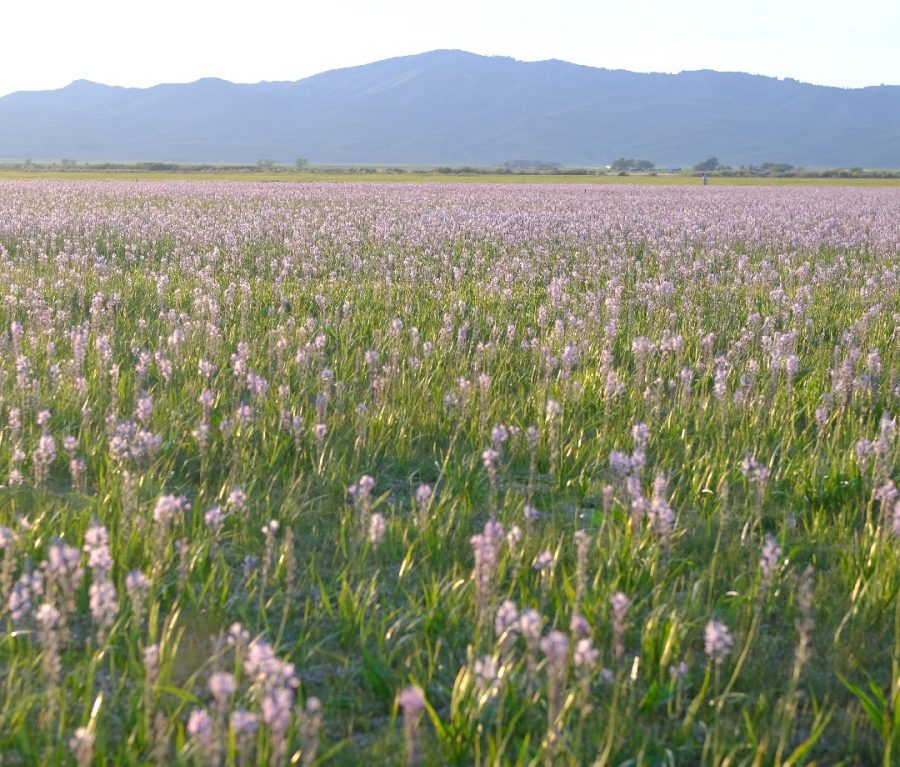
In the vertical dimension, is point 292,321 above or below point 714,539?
above

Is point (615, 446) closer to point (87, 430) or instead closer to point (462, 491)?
point (462, 491)

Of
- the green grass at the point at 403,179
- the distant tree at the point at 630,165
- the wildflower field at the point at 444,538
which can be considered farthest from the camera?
the distant tree at the point at 630,165

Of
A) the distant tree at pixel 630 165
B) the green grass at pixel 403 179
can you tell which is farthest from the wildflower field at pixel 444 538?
the distant tree at pixel 630 165

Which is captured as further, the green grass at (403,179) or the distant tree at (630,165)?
the distant tree at (630,165)

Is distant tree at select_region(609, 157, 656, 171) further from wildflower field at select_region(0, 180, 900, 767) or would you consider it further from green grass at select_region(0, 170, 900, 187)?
wildflower field at select_region(0, 180, 900, 767)

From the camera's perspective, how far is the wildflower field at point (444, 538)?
2.91 meters

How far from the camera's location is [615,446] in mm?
5430

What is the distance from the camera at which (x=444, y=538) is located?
4.26 meters

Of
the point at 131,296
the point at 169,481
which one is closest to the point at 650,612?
the point at 169,481

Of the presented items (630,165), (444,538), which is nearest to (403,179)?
(444,538)

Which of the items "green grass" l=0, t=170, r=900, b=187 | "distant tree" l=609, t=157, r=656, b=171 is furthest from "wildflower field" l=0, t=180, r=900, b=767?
"distant tree" l=609, t=157, r=656, b=171

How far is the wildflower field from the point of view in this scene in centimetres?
291

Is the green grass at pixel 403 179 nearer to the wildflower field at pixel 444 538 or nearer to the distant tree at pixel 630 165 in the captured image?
the wildflower field at pixel 444 538

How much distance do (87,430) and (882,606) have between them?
3.85 meters
